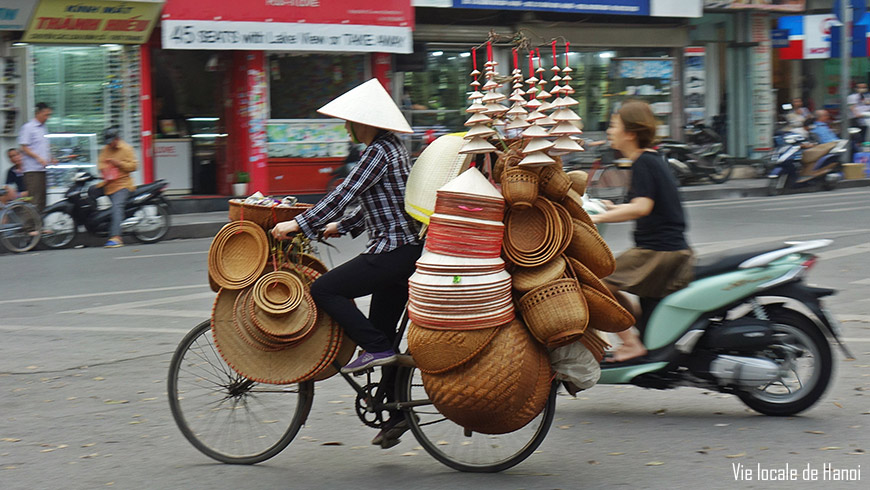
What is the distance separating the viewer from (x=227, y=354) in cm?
458

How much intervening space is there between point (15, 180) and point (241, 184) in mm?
4251

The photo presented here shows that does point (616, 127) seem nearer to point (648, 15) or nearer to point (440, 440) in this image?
point (440, 440)

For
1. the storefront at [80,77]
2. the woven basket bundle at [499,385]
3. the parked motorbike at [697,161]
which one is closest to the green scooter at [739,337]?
the woven basket bundle at [499,385]

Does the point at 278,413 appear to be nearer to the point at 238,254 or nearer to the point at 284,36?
the point at 238,254

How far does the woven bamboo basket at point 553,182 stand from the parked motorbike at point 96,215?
11.1 m

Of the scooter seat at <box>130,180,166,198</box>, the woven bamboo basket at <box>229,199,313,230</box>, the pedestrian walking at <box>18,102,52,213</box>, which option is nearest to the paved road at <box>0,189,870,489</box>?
the woven bamboo basket at <box>229,199,313,230</box>

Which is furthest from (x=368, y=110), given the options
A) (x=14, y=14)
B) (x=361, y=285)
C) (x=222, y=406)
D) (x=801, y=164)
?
(x=801, y=164)

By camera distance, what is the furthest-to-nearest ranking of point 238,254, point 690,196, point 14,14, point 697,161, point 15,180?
point 697,161, point 690,196, point 14,14, point 15,180, point 238,254

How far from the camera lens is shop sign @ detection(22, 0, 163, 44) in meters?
16.1

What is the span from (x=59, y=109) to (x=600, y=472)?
1466cm

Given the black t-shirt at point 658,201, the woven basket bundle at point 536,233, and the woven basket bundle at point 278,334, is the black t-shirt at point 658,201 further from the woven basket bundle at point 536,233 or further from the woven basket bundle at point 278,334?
the woven basket bundle at point 278,334

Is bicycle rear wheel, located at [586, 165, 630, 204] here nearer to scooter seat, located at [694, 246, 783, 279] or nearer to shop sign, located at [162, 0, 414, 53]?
shop sign, located at [162, 0, 414, 53]

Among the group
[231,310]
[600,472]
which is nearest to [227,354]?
[231,310]

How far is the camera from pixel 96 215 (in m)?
14.2
